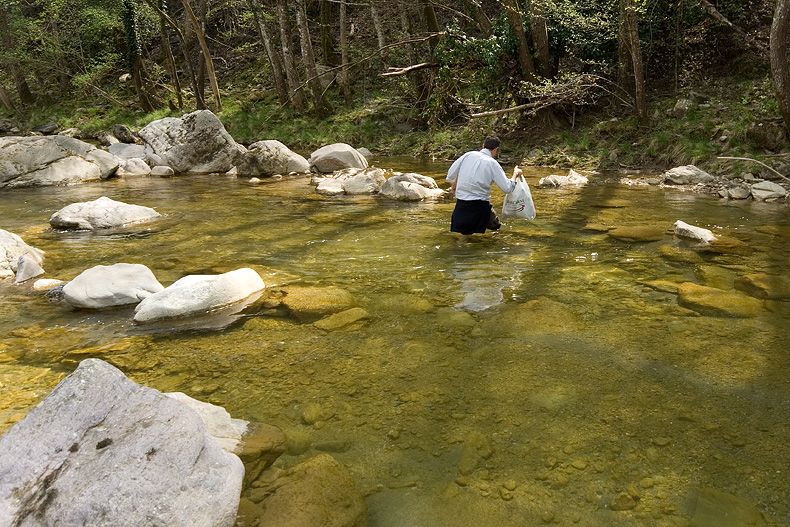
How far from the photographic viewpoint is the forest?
13.0m

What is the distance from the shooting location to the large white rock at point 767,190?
978cm

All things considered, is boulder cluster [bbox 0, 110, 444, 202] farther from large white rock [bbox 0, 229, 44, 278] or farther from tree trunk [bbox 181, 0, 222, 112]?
large white rock [bbox 0, 229, 44, 278]

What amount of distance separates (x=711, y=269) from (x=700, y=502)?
164 inches

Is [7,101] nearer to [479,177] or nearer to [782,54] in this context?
[479,177]

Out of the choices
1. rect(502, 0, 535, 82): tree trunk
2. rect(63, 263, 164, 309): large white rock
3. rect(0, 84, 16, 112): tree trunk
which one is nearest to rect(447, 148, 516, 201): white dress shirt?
rect(63, 263, 164, 309): large white rock

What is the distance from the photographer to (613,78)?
15.8 meters

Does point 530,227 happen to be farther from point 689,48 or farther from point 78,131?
point 78,131

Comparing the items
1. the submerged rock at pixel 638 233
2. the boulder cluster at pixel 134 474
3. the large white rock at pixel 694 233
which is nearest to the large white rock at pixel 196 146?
the submerged rock at pixel 638 233

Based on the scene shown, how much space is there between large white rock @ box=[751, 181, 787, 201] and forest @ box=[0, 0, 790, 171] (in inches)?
24.5

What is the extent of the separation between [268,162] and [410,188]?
5.87 metres

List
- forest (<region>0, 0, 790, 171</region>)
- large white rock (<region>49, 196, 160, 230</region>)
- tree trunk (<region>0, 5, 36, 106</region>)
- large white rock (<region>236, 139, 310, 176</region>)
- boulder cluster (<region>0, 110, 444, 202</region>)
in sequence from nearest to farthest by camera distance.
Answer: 1. large white rock (<region>49, 196, 160, 230</region>)
2. forest (<region>0, 0, 790, 171</region>)
3. boulder cluster (<region>0, 110, 444, 202</region>)
4. large white rock (<region>236, 139, 310, 176</region>)
5. tree trunk (<region>0, 5, 36, 106</region>)

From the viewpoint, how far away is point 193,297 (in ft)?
16.7

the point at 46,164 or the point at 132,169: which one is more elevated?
the point at 46,164

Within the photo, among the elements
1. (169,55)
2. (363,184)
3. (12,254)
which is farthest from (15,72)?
(12,254)
